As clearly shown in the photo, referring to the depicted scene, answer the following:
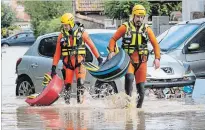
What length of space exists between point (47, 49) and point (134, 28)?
4033mm

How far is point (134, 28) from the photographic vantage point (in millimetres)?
11344

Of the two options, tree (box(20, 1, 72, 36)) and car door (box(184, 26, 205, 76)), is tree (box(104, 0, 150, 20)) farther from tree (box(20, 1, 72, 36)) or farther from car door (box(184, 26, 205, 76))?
car door (box(184, 26, 205, 76))

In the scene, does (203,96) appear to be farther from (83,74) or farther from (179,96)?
(83,74)

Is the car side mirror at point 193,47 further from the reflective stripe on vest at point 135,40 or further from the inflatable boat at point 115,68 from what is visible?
the inflatable boat at point 115,68

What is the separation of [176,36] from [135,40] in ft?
19.2

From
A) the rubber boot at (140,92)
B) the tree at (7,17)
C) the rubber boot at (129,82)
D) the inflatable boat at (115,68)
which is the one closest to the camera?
the inflatable boat at (115,68)

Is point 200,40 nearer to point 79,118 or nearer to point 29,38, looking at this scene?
point 79,118

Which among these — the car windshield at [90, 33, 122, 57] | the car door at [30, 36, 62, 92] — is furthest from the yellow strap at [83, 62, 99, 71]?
the car door at [30, 36, 62, 92]

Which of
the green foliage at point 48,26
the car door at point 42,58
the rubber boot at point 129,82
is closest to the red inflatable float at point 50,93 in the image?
the rubber boot at point 129,82

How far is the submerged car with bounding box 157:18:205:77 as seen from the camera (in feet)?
53.7

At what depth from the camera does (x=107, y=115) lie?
10.5 m

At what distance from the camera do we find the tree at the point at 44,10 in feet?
172

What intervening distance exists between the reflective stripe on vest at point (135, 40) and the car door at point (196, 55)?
5187mm

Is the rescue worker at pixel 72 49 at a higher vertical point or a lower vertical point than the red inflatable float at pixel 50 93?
higher
